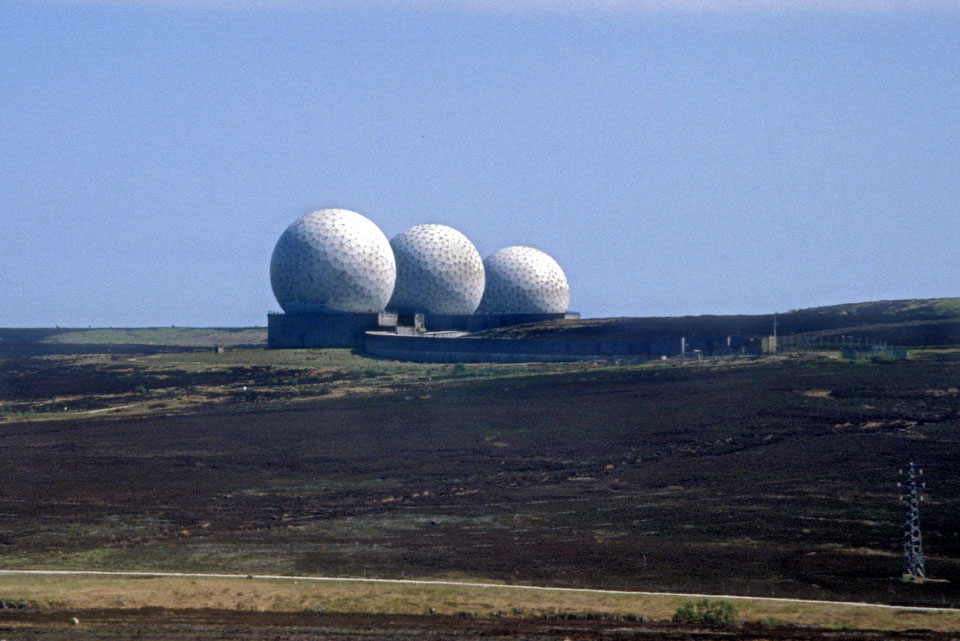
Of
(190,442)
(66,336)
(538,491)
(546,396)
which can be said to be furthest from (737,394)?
(66,336)

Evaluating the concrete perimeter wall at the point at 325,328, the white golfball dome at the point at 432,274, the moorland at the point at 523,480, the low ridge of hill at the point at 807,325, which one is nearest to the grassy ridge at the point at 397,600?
the moorland at the point at 523,480

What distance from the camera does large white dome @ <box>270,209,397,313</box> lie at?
241 ft

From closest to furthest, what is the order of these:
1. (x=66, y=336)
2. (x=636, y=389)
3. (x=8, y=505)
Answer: (x=8, y=505), (x=636, y=389), (x=66, y=336)

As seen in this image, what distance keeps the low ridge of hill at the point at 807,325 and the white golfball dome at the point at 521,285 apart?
7.45 metres

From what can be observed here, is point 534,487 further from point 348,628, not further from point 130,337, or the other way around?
point 130,337

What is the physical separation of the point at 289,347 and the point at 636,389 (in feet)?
120

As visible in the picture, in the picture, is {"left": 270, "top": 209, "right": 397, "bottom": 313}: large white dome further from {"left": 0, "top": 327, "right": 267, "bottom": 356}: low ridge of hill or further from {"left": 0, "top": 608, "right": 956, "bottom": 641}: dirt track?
{"left": 0, "top": 608, "right": 956, "bottom": 641}: dirt track

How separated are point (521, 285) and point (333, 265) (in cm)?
1810

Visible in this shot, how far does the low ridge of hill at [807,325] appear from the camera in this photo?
2547 inches

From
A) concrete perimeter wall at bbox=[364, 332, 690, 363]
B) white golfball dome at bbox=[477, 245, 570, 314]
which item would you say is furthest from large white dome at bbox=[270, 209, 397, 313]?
white golfball dome at bbox=[477, 245, 570, 314]

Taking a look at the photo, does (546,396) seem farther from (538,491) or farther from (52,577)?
(52,577)

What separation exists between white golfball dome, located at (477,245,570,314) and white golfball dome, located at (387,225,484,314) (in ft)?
18.2

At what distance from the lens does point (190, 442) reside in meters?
35.9

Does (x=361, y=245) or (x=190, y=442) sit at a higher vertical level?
(x=361, y=245)
